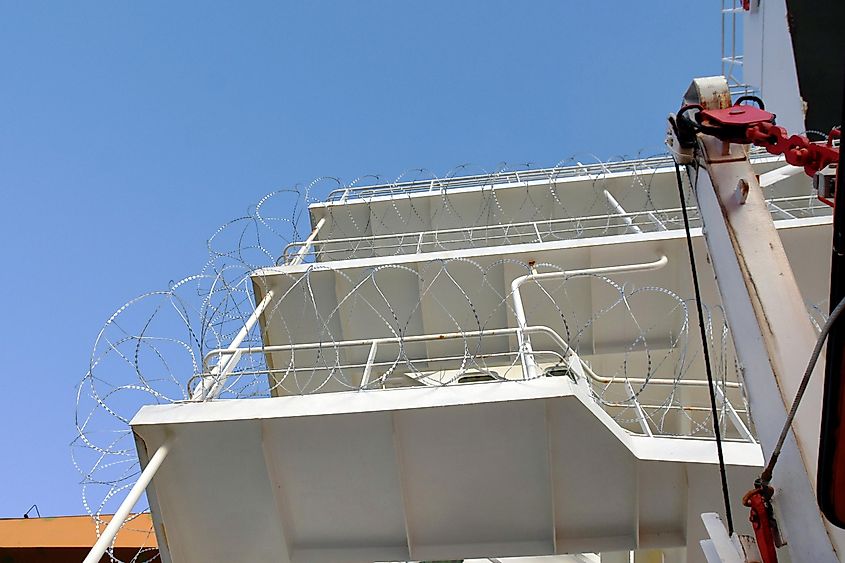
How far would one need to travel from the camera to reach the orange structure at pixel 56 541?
989 centimetres

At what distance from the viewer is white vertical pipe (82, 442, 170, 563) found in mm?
3850

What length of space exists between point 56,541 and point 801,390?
475 inches

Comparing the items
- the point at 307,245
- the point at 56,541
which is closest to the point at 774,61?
the point at 307,245

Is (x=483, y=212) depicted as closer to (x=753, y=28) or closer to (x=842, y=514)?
(x=753, y=28)

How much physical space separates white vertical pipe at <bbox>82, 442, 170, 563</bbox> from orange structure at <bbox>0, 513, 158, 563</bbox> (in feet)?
21.3

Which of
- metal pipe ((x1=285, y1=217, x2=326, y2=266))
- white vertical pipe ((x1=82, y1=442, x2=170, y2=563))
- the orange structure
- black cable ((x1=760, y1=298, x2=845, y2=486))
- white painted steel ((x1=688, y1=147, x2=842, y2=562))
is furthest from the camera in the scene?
the orange structure

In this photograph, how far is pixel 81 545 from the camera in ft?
32.2

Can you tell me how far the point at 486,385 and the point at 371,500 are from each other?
1419mm

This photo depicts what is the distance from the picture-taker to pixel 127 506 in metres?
4.18

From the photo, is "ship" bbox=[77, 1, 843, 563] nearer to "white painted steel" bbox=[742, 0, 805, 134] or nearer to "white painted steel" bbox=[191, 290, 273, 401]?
"white painted steel" bbox=[191, 290, 273, 401]

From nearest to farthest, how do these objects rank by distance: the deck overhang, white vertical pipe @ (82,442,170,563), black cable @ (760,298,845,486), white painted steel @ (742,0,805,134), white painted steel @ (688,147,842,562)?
black cable @ (760,298,845,486) → white painted steel @ (688,147,842,562) → white vertical pipe @ (82,442,170,563) → the deck overhang → white painted steel @ (742,0,805,134)

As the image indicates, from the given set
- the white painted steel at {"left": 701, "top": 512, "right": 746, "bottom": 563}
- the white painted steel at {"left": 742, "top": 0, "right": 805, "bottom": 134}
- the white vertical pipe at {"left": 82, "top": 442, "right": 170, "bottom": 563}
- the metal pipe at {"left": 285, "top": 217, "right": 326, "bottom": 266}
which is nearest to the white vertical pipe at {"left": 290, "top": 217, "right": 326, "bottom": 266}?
the metal pipe at {"left": 285, "top": 217, "right": 326, "bottom": 266}

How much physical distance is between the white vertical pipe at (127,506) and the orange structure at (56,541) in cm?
649

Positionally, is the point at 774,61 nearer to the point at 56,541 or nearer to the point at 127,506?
the point at 127,506
